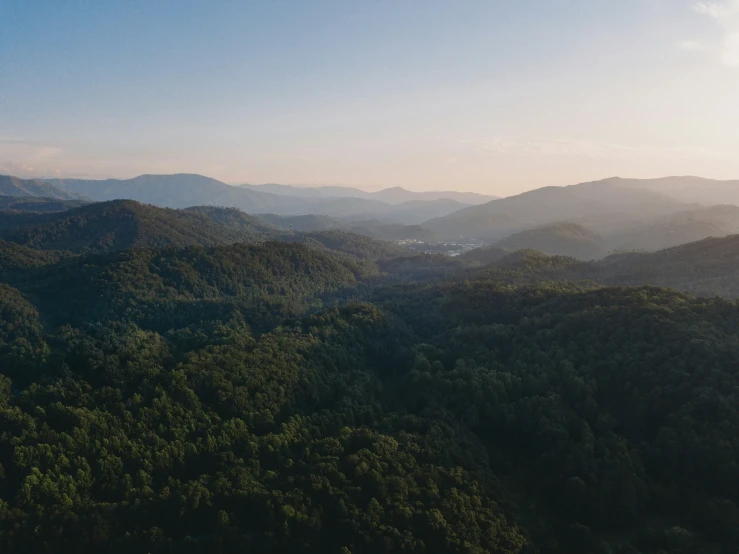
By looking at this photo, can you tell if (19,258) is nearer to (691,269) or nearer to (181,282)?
(181,282)

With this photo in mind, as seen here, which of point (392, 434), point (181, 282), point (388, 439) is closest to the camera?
point (388, 439)

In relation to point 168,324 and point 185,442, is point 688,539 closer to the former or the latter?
point 185,442

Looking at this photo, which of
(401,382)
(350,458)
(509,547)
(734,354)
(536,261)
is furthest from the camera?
(536,261)

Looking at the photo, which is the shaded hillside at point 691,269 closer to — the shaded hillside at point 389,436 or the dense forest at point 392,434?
the shaded hillside at point 389,436

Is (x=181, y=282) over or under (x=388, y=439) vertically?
over

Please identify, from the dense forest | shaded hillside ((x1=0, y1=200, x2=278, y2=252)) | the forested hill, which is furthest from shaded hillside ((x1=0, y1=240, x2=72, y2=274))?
the forested hill

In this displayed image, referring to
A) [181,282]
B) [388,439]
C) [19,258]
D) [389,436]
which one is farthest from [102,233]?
[388,439]

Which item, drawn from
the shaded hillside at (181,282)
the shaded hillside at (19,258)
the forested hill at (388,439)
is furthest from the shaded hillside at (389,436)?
the shaded hillside at (19,258)

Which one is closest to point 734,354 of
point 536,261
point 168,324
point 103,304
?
point 536,261
